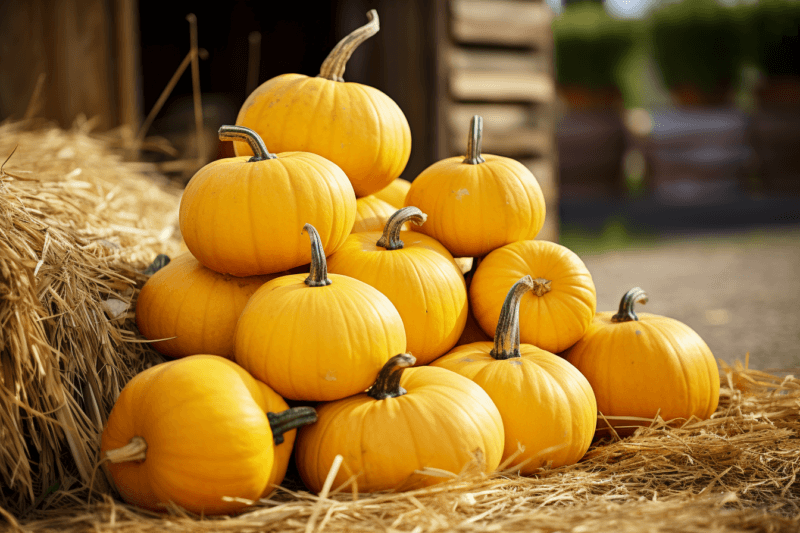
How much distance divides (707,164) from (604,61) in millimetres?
2587

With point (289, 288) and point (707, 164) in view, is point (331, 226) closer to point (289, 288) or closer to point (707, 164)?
point (289, 288)

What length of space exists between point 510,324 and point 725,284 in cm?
407

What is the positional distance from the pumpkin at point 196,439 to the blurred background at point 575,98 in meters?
2.02

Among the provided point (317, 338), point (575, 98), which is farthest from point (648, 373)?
point (575, 98)

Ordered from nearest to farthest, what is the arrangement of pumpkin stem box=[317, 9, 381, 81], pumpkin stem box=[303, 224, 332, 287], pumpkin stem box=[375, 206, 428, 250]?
pumpkin stem box=[303, 224, 332, 287] < pumpkin stem box=[375, 206, 428, 250] < pumpkin stem box=[317, 9, 381, 81]

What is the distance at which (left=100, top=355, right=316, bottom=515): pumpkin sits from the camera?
1.42 m

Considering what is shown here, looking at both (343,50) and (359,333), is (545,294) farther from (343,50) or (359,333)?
(343,50)

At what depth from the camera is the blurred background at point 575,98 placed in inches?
168

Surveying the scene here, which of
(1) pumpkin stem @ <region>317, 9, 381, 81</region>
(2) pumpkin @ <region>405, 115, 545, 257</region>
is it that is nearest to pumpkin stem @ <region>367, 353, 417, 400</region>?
(2) pumpkin @ <region>405, 115, 545, 257</region>

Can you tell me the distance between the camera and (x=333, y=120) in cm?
213

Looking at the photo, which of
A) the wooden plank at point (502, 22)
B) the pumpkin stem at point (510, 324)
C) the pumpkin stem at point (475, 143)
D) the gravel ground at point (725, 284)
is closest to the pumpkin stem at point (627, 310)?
the pumpkin stem at point (510, 324)

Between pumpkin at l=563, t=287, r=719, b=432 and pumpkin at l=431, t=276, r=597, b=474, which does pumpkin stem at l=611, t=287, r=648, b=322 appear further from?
pumpkin at l=431, t=276, r=597, b=474

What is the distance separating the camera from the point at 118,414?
1532 mm

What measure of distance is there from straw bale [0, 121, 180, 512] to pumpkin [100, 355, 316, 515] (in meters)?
0.18
